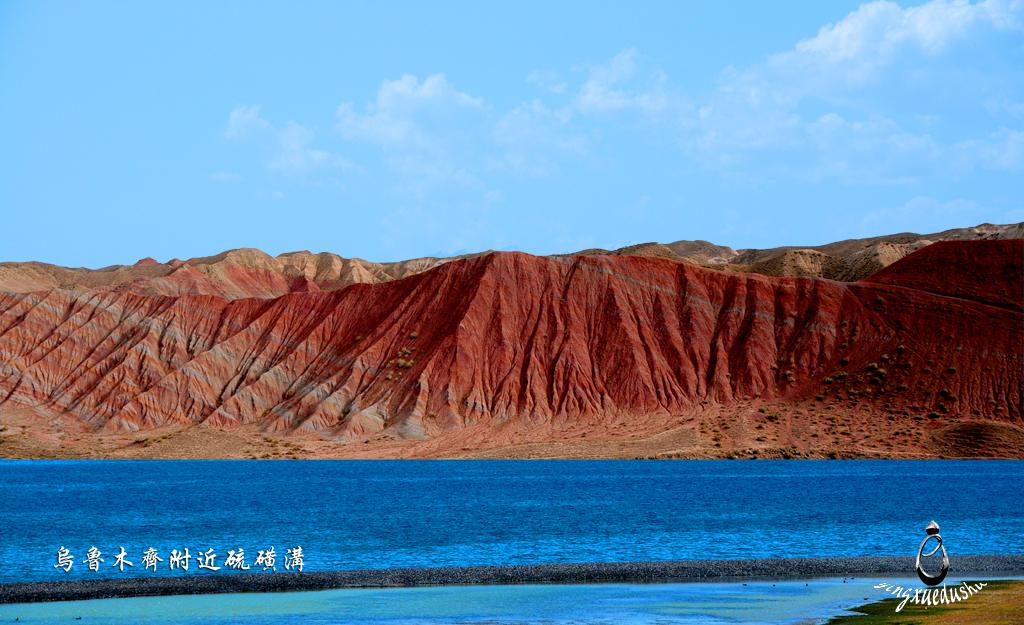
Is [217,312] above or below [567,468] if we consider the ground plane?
above

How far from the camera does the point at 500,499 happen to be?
266 ft

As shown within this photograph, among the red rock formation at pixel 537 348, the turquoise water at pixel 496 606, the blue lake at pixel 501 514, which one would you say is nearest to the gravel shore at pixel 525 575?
the turquoise water at pixel 496 606

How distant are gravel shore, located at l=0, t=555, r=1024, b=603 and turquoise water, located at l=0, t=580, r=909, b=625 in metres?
1.03

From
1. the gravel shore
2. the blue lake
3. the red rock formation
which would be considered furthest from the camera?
the red rock formation

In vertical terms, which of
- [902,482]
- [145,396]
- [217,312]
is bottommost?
[902,482]

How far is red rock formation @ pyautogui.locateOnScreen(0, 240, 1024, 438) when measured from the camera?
142 metres

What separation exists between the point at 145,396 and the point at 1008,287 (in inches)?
3948

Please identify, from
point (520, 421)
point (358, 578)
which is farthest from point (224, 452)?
point (358, 578)

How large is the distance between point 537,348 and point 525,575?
108 meters

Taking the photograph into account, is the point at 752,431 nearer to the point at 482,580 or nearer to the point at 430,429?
the point at 430,429

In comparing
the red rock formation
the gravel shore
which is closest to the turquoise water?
the gravel shore

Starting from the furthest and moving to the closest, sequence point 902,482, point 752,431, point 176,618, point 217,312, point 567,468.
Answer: point 217,312 < point 752,431 < point 567,468 < point 902,482 < point 176,618

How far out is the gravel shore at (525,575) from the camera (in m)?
39.0

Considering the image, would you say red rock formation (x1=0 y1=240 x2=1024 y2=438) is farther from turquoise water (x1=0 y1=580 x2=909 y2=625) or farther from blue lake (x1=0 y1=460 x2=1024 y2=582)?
turquoise water (x1=0 y1=580 x2=909 y2=625)
